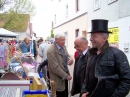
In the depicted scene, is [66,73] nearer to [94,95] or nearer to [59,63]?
[59,63]

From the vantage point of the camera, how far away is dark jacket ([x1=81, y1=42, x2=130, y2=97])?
104 inches

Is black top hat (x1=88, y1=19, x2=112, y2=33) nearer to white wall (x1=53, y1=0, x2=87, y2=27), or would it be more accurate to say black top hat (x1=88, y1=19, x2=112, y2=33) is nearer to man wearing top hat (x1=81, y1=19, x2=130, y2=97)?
man wearing top hat (x1=81, y1=19, x2=130, y2=97)

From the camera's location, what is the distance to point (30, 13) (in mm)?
36406

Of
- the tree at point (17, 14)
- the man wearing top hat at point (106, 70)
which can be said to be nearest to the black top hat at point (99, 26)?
the man wearing top hat at point (106, 70)

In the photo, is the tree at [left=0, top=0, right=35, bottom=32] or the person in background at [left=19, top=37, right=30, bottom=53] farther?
the tree at [left=0, top=0, right=35, bottom=32]

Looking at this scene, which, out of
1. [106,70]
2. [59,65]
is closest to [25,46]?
[59,65]

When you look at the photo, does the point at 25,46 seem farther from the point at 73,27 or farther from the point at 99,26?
the point at 73,27

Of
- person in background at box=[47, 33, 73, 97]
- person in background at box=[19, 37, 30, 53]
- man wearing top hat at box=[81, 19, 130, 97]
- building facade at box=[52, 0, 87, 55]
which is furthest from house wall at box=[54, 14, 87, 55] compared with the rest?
man wearing top hat at box=[81, 19, 130, 97]

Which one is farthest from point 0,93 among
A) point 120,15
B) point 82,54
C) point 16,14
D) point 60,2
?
point 16,14

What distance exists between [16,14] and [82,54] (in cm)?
3139

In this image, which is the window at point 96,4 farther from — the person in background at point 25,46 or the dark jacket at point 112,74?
the dark jacket at point 112,74

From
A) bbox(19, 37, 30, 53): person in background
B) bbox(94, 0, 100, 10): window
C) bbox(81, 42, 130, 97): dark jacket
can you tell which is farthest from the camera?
bbox(94, 0, 100, 10): window

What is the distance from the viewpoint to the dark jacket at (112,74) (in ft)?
8.71

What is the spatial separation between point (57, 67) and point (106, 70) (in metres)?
1.91
